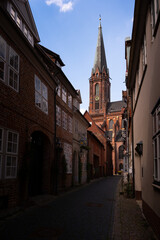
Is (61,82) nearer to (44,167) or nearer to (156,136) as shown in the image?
(44,167)

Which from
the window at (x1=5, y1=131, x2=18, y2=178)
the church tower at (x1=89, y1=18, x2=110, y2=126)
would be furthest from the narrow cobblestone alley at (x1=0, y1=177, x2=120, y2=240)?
the church tower at (x1=89, y1=18, x2=110, y2=126)

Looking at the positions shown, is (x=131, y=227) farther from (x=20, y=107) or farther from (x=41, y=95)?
(x=41, y=95)

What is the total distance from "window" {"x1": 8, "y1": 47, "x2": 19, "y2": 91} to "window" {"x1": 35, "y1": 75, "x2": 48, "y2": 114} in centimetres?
236

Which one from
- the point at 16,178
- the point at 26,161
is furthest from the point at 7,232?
the point at 26,161

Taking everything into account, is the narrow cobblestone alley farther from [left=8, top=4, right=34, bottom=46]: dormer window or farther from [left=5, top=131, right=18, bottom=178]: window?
[left=8, top=4, right=34, bottom=46]: dormer window

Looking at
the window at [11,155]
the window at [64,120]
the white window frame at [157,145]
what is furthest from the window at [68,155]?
the white window frame at [157,145]

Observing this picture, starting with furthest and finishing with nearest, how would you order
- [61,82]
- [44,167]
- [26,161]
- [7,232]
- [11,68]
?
[61,82]
[44,167]
[26,161]
[11,68]
[7,232]

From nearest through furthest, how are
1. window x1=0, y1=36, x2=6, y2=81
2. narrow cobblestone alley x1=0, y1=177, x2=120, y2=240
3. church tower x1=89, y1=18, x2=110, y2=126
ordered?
narrow cobblestone alley x1=0, y1=177, x2=120, y2=240, window x1=0, y1=36, x2=6, y2=81, church tower x1=89, y1=18, x2=110, y2=126

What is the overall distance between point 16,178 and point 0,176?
1.25 meters

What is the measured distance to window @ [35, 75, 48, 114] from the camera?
495 inches

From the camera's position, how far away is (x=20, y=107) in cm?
1026

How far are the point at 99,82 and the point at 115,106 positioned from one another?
10.6m

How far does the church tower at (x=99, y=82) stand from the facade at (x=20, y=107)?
73.8m

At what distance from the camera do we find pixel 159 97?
17.2ft
